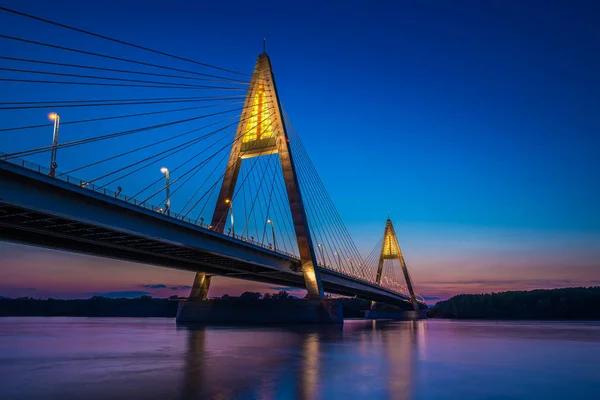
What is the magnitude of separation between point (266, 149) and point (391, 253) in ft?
285

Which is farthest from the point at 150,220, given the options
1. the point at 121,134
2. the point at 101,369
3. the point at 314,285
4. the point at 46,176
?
the point at 314,285

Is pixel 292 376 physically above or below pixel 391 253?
below

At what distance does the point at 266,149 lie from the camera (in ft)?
168

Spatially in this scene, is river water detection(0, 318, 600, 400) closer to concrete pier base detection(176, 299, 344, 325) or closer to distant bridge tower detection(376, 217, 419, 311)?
concrete pier base detection(176, 299, 344, 325)

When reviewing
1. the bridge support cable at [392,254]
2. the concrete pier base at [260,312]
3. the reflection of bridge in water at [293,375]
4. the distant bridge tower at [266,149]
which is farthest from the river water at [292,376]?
the bridge support cable at [392,254]

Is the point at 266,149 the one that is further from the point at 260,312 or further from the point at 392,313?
the point at 392,313

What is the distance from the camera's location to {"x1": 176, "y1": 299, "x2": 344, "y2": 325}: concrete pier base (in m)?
50.1

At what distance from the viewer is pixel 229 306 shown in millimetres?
54406

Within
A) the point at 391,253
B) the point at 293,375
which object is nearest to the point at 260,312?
the point at 293,375

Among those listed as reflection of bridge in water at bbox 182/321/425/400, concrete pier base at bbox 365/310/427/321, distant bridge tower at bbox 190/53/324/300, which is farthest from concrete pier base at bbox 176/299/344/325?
concrete pier base at bbox 365/310/427/321

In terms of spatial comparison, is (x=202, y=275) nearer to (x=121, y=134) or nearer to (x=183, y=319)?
(x=183, y=319)

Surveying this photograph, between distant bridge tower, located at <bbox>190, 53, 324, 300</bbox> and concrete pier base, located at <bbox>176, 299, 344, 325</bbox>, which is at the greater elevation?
distant bridge tower, located at <bbox>190, 53, 324, 300</bbox>

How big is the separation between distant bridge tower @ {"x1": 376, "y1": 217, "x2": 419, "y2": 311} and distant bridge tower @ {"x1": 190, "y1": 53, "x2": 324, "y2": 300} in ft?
268

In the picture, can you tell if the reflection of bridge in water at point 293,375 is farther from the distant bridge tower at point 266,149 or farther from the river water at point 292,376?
the distant bridge tower at point 266,149
